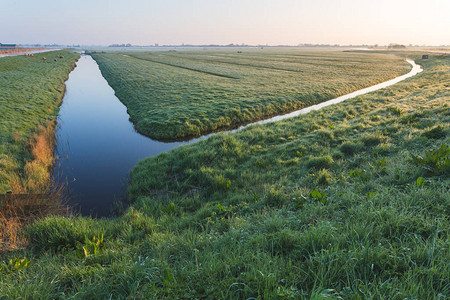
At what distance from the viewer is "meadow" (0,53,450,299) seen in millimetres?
3016

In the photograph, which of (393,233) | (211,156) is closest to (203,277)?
(393,233)

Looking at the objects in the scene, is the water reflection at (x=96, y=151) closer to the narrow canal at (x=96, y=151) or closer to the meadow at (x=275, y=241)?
the narrow canal at (x=96, y=151)

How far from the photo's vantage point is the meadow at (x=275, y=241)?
302 centimetres

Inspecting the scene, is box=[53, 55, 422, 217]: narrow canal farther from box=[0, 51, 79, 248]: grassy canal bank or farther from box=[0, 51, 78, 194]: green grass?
box=[0, 51, 78, 194]: green grass

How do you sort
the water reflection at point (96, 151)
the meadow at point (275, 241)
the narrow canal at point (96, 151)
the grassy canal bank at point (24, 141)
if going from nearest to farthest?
the meadow at point (275, 241), the grassy canal bank at point (24, 141), the narrow canal at point (96, 151), the water reflection at point (96, 151)

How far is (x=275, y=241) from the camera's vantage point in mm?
4004

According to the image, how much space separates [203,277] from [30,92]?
29.4m

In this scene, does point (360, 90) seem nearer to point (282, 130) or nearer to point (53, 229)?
point (282, 130)

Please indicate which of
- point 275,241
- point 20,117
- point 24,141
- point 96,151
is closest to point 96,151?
point 96,151

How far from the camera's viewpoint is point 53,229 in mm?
5535

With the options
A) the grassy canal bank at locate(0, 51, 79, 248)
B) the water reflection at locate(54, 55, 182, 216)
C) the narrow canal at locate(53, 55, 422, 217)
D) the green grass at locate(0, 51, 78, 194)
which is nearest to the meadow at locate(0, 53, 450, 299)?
the narrow canal at locate(53, 55, 422, 217)

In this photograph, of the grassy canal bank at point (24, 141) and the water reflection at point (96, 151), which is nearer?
the grassy canal bank at point (24, 141)

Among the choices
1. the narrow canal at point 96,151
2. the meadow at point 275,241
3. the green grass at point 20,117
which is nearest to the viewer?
the meadow at point 275,241

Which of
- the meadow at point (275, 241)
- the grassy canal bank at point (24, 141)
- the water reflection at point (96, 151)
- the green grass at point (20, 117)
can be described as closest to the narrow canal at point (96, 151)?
the water reflection at point (96, 151)
